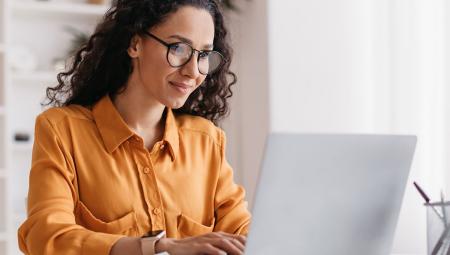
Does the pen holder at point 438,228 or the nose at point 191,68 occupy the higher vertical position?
the nose at point 191,68

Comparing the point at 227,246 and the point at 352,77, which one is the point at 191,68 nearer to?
the point at 227,246

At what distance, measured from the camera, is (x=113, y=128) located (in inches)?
67.1

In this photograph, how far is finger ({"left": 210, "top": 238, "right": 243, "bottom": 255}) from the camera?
1228 millimetres

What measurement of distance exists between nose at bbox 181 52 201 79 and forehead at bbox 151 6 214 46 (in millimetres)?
34

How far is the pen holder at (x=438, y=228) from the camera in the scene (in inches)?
53.3

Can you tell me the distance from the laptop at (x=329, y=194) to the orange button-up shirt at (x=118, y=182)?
50 cm

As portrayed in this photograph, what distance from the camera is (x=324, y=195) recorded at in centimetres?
120

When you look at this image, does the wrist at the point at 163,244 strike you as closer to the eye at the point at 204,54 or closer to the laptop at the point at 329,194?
the laptop at the point at 329,194

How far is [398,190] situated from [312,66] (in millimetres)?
2239

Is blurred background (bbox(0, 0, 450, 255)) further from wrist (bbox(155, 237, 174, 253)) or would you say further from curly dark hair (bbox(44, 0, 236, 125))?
wrist (bbox(155, 237, 174, 253))

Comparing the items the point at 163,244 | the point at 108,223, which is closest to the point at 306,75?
the point at 108,223

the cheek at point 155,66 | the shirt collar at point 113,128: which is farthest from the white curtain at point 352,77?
the cheek at point 155,66

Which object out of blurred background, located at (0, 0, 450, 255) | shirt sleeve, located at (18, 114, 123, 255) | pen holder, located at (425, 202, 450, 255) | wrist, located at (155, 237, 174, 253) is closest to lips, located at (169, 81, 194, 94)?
shirt sleeve, located at (18, 114, 123, 255)

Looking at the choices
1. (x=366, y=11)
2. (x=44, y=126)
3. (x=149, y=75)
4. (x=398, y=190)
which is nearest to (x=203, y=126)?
(x=149, y=75)
